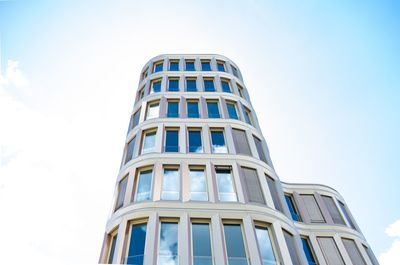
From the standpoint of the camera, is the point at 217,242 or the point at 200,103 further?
the point at 200,103

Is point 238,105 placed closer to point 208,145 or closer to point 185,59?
point 208,145

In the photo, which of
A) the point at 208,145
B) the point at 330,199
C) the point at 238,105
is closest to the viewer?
the point at 208,145

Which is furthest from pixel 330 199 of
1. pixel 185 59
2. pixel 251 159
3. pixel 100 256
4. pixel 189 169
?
pixel 185 59

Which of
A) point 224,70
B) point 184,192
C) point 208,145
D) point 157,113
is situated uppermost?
point 224,70

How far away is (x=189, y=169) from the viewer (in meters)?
15.3

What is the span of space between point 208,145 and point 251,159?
2559mm

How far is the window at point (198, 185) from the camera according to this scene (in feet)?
45.8

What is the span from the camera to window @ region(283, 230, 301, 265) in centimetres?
1230

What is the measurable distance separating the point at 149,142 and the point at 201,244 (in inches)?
295

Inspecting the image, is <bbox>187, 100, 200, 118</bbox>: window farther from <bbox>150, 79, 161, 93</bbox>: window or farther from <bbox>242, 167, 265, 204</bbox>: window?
<bbox>242, 167, 265, 204</bbox>: window

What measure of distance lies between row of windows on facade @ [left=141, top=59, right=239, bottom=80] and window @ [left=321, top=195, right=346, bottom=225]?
13042 mm

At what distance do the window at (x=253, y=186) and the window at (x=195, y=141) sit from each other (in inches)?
112

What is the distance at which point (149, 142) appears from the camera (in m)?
17.4

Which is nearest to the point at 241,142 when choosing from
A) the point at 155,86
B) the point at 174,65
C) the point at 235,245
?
the point at 235,245
